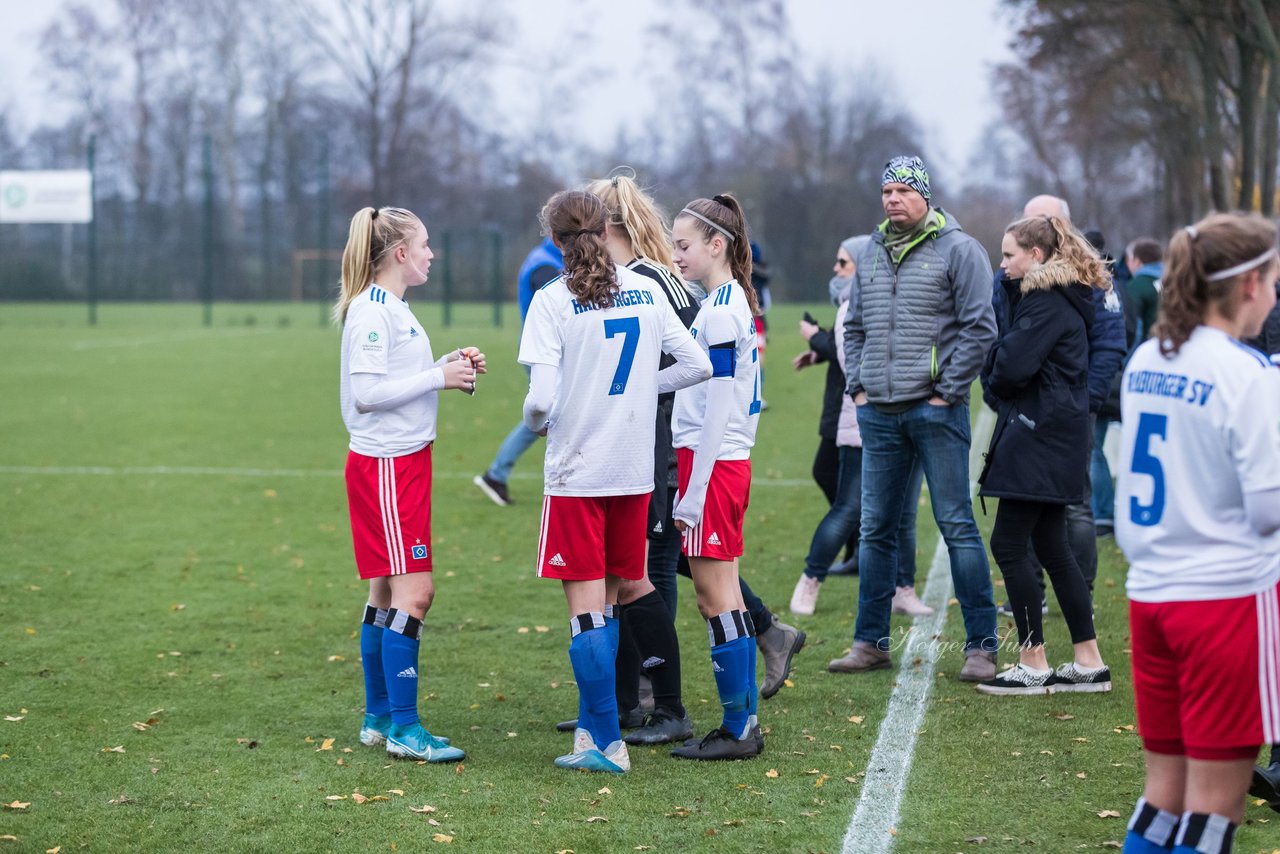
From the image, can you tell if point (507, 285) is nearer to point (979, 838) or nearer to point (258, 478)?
point (258, 478)

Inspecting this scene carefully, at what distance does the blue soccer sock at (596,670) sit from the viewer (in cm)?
452

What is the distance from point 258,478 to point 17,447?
9.88 feet

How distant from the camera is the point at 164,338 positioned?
27.2 metres

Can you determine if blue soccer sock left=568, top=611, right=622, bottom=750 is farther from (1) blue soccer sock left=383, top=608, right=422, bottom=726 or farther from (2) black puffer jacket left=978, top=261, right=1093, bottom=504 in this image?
(2) black puffer jacket left=978, top=261, right=1093, bottom=504

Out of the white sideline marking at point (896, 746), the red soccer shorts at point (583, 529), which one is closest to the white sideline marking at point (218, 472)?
the white sideline marking at point (896, 746)

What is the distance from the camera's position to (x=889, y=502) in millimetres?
5801

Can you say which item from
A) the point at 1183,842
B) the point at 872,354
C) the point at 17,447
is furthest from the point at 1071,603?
the point at 17,447

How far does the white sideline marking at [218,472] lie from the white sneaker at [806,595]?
4332mm

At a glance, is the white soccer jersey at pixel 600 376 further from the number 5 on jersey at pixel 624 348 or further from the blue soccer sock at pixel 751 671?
the blue soccer sock at pixel 751 671

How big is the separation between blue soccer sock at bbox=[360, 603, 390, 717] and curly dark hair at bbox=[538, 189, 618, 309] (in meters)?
1.37

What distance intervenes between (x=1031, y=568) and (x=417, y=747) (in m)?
2.50

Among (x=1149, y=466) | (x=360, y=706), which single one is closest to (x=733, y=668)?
(x=360, y=706)

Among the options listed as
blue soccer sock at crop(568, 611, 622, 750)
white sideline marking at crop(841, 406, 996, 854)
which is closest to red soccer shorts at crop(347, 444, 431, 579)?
blue soccer sock at crop(568, 611, 622, 750)

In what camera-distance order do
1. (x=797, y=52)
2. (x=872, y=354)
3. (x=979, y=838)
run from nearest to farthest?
(x=979, y=838) → (x=872, y=354) → (x=797, y=52)
